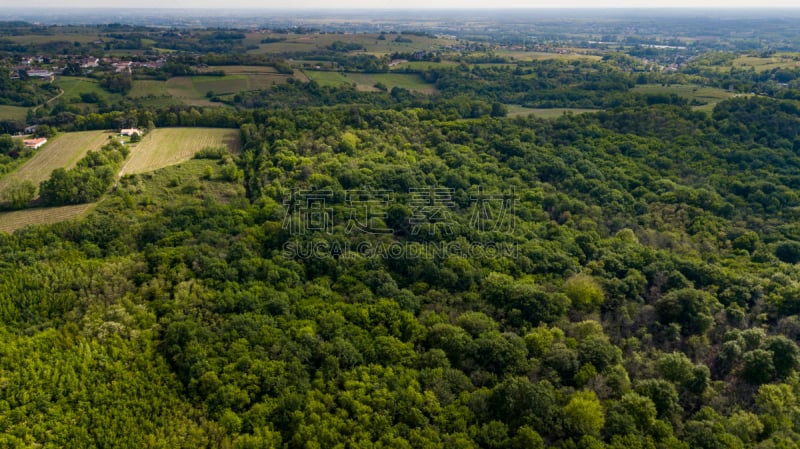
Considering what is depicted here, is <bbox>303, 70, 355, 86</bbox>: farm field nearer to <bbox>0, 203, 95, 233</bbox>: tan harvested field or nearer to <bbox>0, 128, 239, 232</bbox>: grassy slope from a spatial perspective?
<bbox>0, 128, 239, 232</bbox>: grassy slope

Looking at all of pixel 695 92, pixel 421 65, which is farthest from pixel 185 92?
pixel 695 92

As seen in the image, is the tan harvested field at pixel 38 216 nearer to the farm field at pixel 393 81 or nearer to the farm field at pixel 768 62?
the farm field at pixel 393 81

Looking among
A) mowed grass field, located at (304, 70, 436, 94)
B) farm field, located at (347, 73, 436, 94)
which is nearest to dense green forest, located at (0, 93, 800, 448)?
mowed grass field, located at (304, 70, 436, 94)

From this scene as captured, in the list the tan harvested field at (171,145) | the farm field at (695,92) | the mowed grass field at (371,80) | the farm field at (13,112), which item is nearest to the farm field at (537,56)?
the mowed grass field at (371,80)

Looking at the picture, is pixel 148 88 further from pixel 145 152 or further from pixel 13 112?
pixel 145 152

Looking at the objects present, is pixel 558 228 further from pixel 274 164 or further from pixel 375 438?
pixel 274 164

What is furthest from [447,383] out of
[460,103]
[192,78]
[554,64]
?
[554,64]
